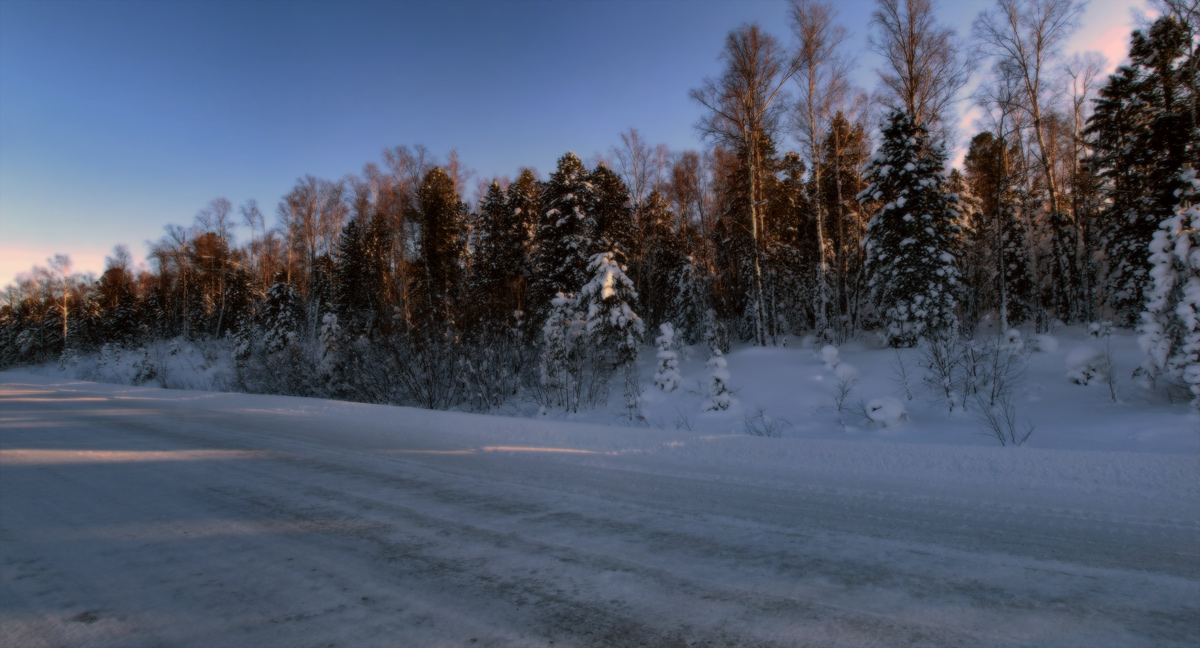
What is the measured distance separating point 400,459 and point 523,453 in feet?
4.10

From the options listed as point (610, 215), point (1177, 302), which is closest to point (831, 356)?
point (1177, 302)

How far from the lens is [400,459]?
517cm

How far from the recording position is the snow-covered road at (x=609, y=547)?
6.98ft

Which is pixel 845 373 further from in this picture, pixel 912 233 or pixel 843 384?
pixel 912 233

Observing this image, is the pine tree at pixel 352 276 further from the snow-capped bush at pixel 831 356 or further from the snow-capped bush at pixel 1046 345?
the snow-capped bush at pixel 1046 345

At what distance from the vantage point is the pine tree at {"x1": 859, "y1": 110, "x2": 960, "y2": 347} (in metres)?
17.4

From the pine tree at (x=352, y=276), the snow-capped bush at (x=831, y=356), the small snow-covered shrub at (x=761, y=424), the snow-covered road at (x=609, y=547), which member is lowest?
the small snow-covered shrub at (x=761, y=424)

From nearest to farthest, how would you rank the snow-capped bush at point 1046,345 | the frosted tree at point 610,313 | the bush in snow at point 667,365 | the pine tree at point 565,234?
the snow-capped bush at point 1046,345 → the bush in snow at point 667,365 → the frosted tree at point 610,313 → the pine tree at point 565,234

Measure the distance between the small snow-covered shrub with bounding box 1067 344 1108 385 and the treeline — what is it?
1.02m

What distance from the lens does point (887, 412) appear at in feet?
31.6

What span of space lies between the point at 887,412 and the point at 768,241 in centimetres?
1706

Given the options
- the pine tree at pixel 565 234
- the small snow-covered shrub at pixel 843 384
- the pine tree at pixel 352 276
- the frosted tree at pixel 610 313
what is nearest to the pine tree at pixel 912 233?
the small snow-covered shrub at pixel 843 384

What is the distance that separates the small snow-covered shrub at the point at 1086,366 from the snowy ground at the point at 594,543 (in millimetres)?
8720

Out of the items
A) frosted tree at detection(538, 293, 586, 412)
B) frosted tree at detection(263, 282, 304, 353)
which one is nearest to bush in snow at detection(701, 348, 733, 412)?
frosted tree at detection(538, 293, 586, 412)
